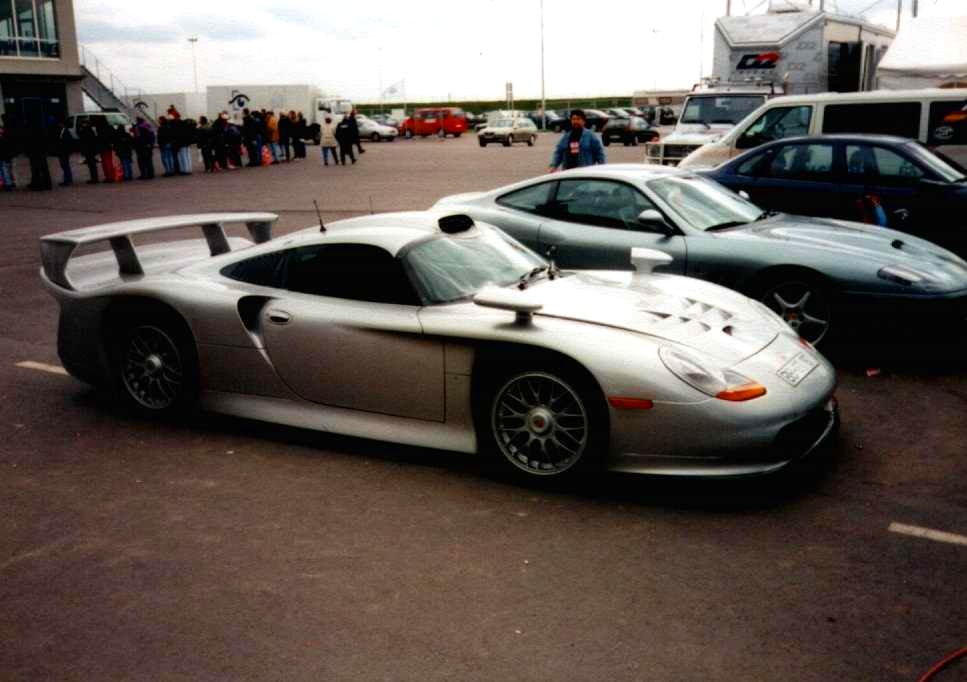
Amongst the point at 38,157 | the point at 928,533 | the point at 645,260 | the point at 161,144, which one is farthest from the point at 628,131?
the point at 928,533

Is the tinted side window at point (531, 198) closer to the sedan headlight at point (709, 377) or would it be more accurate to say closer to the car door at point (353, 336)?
the car door at point (353, 336)

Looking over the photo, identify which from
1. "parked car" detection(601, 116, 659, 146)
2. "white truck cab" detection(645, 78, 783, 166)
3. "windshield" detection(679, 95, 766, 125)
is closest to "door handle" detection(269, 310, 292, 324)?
"white truck cab" detection(645, 78, 783, 166)

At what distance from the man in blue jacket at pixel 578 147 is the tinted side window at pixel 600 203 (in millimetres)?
3893

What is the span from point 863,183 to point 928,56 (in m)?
8.36

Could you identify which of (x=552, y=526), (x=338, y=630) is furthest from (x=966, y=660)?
(x=338, y=630)

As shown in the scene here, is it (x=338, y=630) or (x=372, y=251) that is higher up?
(x=372, y=251)

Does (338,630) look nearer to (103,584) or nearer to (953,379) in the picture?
(103,584)

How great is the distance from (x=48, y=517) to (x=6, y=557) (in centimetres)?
40

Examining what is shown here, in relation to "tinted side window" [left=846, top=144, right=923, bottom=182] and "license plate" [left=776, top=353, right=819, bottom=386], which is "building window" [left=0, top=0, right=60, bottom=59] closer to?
"tinted side window" [left=846, top=144, right=923, bottom=182]

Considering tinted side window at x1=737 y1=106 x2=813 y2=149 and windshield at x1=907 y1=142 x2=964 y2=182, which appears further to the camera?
tinted side window at x1=737 y1=106 x2=813 y2=149

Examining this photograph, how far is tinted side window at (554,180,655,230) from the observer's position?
7.41 meters

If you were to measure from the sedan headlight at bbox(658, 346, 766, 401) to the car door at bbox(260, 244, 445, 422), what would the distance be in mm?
1122

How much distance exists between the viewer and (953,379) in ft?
21.1

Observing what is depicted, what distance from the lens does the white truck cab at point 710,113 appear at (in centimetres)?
1762
